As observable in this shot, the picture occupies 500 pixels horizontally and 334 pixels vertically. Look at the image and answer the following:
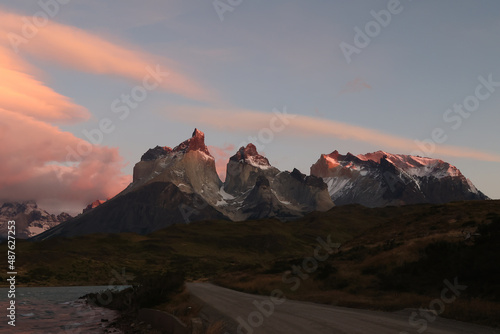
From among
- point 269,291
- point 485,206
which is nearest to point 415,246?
point 269,291

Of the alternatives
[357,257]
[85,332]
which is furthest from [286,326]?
[357,257]

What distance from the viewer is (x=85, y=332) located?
3269 cm

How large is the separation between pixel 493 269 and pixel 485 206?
37.4 meters

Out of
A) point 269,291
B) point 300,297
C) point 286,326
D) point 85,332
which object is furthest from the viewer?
point 269,291

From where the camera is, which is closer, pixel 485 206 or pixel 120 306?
pixel 120 306

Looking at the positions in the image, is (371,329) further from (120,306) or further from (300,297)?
(120,306)

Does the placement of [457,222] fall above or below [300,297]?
above

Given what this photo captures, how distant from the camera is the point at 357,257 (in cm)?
5462

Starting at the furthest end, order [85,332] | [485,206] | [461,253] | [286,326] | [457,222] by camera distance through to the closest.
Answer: [485,206], [457,222], [461,253], [85,332], [286,326]

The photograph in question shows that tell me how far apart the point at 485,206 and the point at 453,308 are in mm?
45498

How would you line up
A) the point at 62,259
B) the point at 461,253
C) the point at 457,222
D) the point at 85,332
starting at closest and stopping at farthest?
the point at 85,332 < the point at 461,253 < the point at 457,222 < the point at 62,259

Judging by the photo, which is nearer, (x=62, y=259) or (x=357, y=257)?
(x=357, y=257)

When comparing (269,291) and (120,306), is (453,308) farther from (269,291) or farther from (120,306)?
(120,306)

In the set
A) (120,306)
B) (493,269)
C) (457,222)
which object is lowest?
(120,306)
